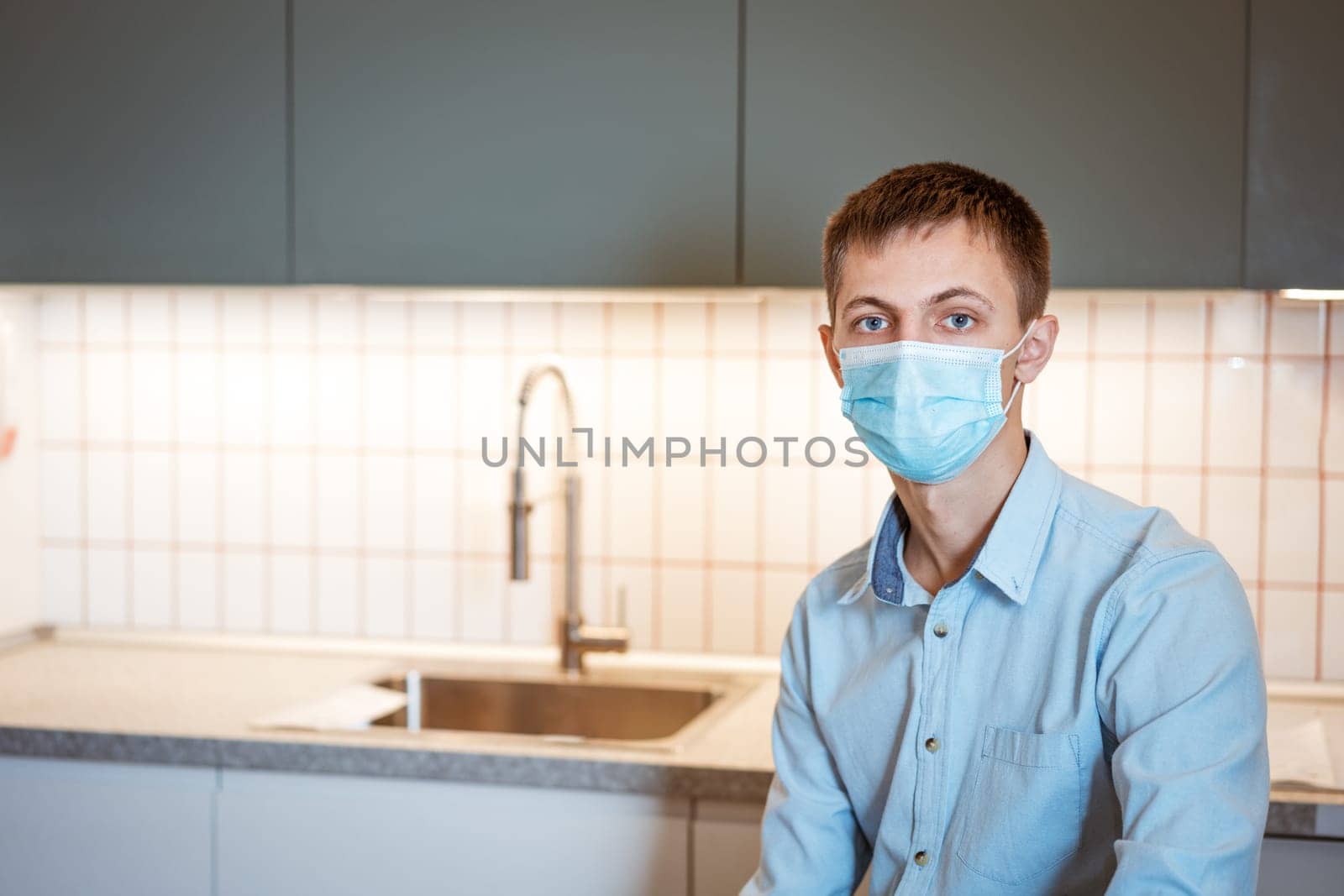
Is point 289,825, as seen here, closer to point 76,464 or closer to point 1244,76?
point 76,464

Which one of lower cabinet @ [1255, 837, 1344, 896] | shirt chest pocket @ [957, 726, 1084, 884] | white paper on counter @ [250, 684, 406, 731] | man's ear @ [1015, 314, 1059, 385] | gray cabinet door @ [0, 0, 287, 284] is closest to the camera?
shirt chest pocket @ [957, 726, 1084, 884]

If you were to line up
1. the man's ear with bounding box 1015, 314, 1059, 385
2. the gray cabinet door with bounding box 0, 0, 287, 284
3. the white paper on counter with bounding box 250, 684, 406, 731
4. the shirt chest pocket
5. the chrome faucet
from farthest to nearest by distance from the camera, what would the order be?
the chrome faucet → the gray cabinet door with bounding box 0, 0, 287, 284 → the white paper on counter with bounding box 250, 684, 406, 731 → the man's ear with bounding box 1015, 314, 1059, 385 → the shirt chest pocket

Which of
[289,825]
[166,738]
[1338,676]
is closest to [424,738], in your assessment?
[289,825]

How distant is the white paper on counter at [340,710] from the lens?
2045 mm

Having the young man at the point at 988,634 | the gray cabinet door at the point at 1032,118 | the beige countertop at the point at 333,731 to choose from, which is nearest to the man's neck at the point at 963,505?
the young man at the point at 988,634

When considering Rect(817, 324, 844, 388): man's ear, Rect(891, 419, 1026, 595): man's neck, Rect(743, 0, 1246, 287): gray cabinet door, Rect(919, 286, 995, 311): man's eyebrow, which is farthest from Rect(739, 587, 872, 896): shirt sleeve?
Rect(743, 0, 1246, 287): gray cabinet door

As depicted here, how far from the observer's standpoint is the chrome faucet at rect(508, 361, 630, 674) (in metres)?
2.33

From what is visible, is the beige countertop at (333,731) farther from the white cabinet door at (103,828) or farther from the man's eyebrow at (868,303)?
the man's eyebrow at (868,303)

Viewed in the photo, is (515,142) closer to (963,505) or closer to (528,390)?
(528,390)

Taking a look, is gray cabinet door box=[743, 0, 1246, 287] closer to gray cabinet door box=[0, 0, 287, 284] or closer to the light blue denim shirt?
the light blue denim shirt

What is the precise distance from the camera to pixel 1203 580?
130 centimetres

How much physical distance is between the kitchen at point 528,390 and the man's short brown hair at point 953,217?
562 millimetres

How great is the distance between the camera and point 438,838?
77.5 inches

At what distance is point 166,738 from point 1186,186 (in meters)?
1.66
